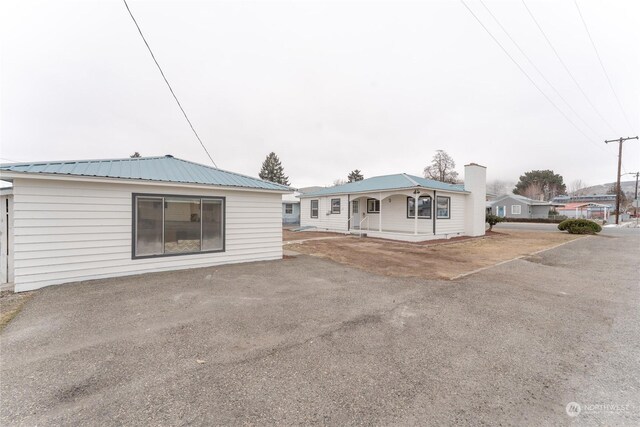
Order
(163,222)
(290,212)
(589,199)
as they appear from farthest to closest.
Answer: (589,199)
(290,212)
(163,222)

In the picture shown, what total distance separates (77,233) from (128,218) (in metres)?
1.00

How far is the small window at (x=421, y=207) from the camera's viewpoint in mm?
15137

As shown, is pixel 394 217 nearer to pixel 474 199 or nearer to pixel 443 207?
pixel 443 207

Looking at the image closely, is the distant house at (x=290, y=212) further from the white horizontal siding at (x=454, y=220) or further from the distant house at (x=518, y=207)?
the distant house at (x=518, y=207)

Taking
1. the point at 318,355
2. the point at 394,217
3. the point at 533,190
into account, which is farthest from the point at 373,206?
the point at 533,190

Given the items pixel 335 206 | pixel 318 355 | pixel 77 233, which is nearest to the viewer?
pixel 318 355

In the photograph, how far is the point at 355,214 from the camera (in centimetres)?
1847

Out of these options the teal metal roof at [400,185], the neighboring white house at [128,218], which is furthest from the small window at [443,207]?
the neighboring white house at [128,218]

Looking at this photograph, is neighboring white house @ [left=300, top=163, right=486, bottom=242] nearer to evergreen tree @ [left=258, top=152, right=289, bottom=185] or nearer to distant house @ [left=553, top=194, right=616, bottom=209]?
evergreen tree @ [left=258, top=152, right=289, bottom=185]

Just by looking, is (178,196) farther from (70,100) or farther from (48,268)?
(70,100)

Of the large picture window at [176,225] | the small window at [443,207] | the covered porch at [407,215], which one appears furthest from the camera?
the small window at [443,207]

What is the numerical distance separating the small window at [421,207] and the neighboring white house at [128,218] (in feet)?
32.7

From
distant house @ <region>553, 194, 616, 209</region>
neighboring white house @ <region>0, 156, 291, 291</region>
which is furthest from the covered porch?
distant house @ <region>553, 194, 616, 209</region>

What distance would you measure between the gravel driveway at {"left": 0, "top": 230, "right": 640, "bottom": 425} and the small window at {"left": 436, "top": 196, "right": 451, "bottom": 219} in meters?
9.61
